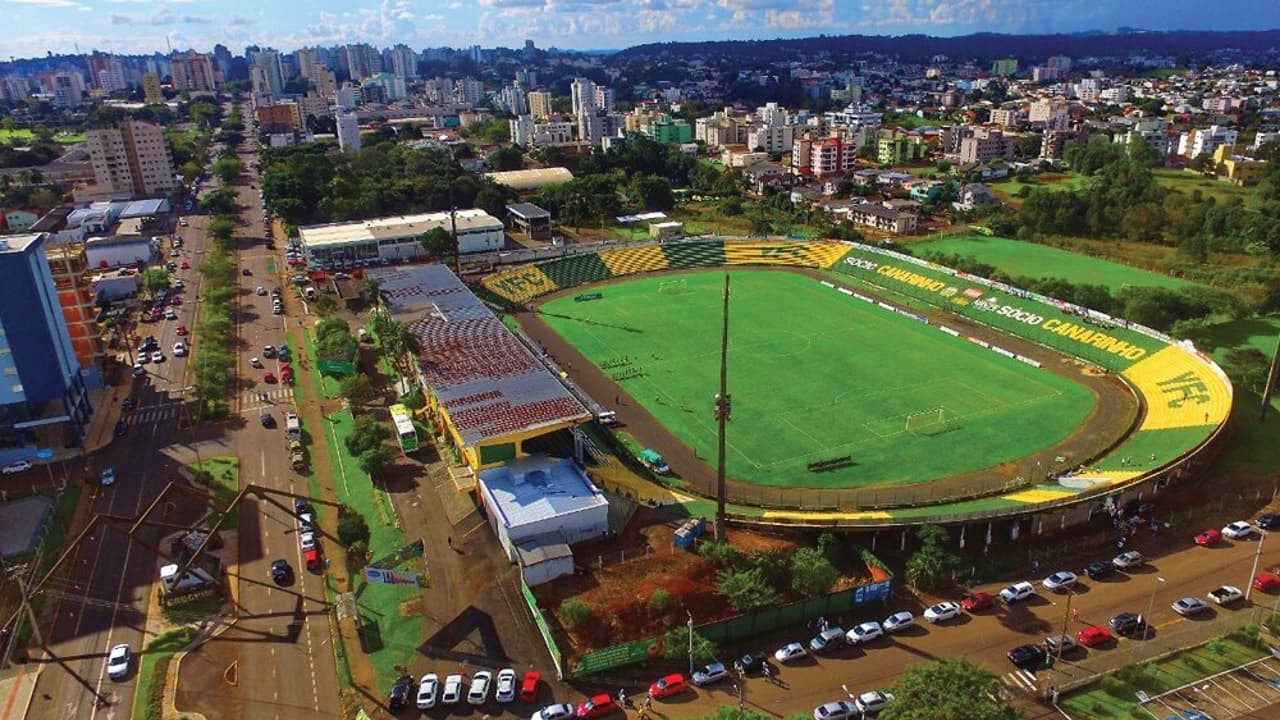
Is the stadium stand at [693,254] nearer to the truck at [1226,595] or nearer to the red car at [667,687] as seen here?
the truck at [1226,595]

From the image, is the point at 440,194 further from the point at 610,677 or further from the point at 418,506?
the point at 610,677

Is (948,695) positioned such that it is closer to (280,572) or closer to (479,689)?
(479,689)

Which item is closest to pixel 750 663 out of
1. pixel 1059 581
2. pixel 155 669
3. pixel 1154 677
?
pixel 1154 677

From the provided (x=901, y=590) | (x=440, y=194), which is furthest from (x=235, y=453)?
(x=440, y=194)

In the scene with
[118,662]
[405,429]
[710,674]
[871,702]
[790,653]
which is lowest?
[790,653]

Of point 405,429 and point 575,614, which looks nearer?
point 575,614

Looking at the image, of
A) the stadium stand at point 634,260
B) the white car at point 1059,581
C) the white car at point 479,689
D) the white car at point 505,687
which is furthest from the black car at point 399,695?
the stadium stand at point 634,260
